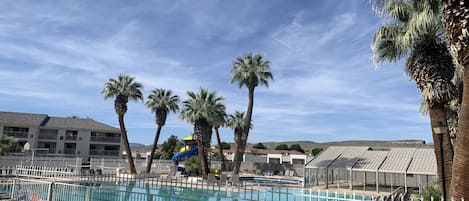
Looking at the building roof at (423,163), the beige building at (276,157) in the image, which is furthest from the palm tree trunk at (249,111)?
the beige building at (276,157)

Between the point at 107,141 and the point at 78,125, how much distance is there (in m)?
4.64

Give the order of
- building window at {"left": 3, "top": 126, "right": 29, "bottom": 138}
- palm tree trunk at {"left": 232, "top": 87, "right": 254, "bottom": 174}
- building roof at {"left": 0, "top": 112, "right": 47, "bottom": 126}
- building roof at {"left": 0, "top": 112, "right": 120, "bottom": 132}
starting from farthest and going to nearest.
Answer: building roof at {"left": 0, "top": 112, "right": 120, "bottom": 132}
building roof at {"left": 0, "top": 112, "right": 47, "bottom": 126}
building window at {"left": 3, "top": 126, "right": 29, "bottom": 138}
palm tree trunk at {"left": 232, "top": 87, "right": 254, "bottom": 174}

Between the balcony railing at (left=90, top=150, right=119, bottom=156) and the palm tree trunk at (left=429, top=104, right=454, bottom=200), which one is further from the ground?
the palm tree trunk at (left=429, top=104, right=454, bottom=200)

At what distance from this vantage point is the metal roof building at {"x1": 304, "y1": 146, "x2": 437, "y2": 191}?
24.9m

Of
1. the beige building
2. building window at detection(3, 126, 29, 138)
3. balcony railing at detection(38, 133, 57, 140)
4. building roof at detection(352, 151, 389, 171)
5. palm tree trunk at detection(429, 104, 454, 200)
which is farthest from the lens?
the beige building

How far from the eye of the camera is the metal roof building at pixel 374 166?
81.6 feet

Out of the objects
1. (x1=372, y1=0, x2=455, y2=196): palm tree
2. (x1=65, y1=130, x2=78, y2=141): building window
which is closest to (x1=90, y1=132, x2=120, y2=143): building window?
(x1=65, y1=130, x2=78, y2=141): building window

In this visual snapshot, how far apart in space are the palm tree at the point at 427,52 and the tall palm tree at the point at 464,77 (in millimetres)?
2992

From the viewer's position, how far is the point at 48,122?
1945 inches

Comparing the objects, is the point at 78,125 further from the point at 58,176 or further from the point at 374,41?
the point at 374,41

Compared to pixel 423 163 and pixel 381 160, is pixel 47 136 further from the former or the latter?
pixel 423 163

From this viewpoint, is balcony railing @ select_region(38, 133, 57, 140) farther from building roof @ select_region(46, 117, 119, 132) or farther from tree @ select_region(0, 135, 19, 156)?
tree @ select_region(0, 135, 19, 156)

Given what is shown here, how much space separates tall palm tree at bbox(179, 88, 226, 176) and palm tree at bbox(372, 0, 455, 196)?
18.5 m

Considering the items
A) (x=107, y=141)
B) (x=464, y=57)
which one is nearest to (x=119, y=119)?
(x=107, y=141)
